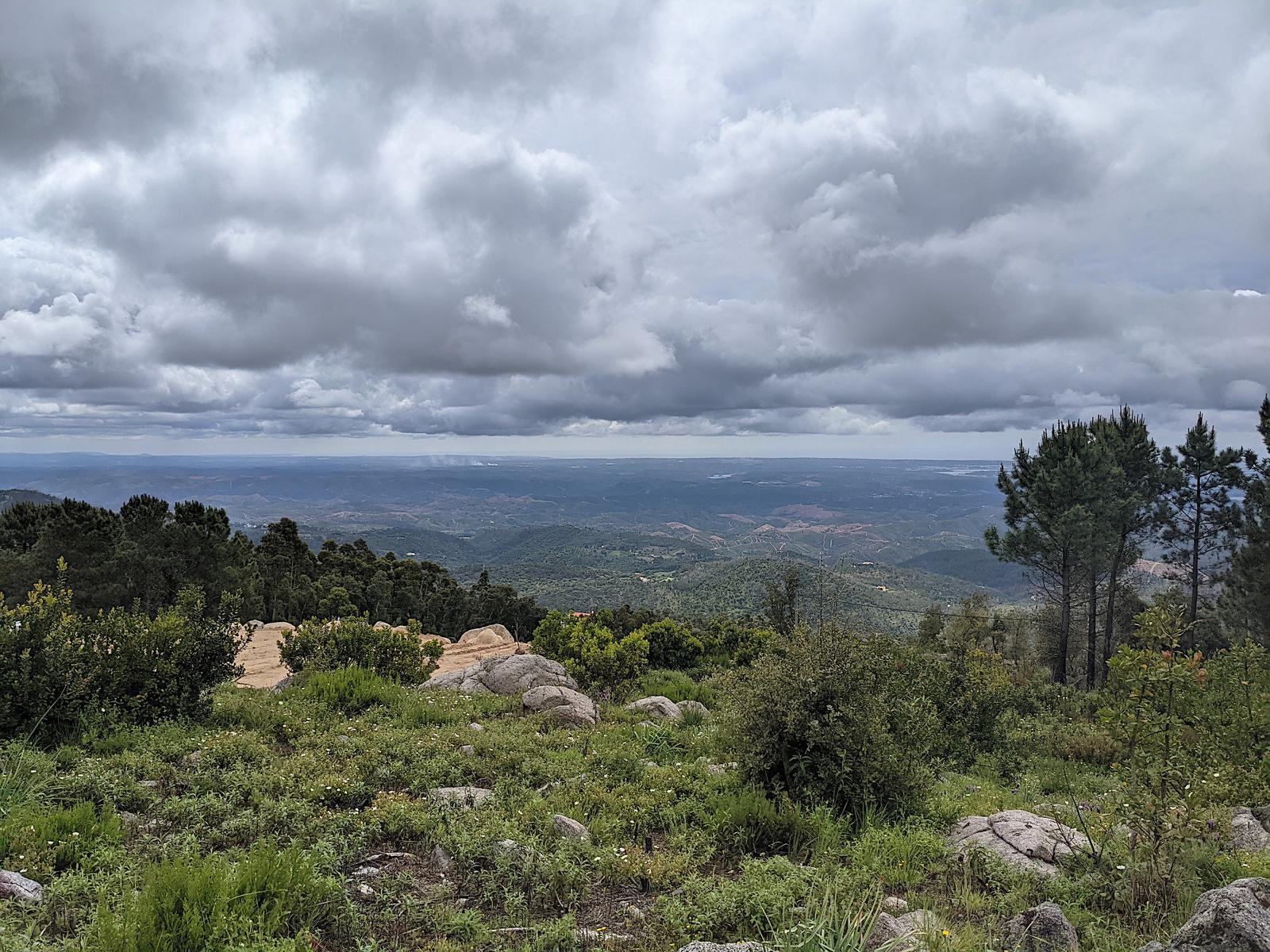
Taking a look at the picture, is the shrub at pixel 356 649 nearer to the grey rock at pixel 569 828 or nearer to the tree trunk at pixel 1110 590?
the grey rock at pixel 569 828

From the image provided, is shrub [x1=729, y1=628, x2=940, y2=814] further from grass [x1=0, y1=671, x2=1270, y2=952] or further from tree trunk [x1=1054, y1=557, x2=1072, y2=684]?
tree trunk [x1=1054, y1=557, x2=1072, y2=684]

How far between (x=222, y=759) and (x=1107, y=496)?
32457 millimetres

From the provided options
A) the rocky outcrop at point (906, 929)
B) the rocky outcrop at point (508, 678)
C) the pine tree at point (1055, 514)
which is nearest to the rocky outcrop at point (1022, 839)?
the rocky outcrop at point (906, 929)

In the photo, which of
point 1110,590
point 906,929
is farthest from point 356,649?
point 1110,590

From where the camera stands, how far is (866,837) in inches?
241

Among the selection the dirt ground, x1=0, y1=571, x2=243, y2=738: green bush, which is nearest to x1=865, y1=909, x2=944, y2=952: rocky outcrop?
x1=0, y1=571, x2=243, y2=738: green bush

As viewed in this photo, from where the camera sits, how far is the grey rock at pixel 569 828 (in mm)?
6117

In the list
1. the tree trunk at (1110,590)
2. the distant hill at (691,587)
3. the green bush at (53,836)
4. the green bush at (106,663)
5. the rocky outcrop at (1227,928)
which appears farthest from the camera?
the distant hill at (691,587)

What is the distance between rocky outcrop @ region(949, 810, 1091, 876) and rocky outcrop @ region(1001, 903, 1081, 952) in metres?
1.35

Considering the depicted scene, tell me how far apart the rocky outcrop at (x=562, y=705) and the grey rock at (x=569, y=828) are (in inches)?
172

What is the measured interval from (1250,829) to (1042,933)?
4361 millimetres

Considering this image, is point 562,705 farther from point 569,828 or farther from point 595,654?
point 569,828

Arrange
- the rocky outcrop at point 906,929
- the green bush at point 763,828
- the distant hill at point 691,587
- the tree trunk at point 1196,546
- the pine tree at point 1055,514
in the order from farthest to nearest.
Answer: the distant hill at point 691,587 → the tree trunk at point 1196,546 → the pine tree at point 1055,514 → the green bush at point 763,828 → the rocky outcrop at point 906,929

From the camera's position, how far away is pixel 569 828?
245 inches
